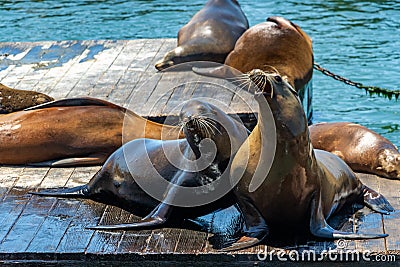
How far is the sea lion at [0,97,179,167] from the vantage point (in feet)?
17.9

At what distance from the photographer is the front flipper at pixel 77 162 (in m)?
5.36

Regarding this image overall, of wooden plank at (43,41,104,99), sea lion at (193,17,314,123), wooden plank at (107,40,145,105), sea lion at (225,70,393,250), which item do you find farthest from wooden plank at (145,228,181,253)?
sea lion at (193,17,314,123)

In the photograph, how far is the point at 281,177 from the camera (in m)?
3.95

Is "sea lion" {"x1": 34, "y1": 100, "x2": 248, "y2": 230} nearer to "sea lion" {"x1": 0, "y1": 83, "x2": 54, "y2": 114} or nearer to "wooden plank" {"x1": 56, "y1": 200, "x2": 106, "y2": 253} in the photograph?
"wooden plank" {"x1": 56, "y1": 200, "x2": 106, "y2": 253}

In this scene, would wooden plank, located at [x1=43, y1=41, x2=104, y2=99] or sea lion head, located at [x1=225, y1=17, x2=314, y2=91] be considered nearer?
wooden plank, located at [x1=43, y1=41, x2=104, y2=99]

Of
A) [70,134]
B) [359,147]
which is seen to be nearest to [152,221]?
[70,134]

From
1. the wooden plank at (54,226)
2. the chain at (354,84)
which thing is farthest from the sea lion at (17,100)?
the chain at (354,84)

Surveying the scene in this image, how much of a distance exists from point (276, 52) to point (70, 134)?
8.69 feet

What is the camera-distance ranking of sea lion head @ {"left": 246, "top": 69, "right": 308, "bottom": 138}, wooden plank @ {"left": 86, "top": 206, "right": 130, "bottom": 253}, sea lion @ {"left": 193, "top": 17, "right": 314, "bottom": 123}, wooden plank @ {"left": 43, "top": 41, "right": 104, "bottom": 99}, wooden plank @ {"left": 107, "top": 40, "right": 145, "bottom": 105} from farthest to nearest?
sea lion @ {"left": 193, "top": 17, "right": 314, "bottom": 123} → wooden plank @ {"left": 43, "top": 41, "right": 104, "bottom": 99} → wooden plank @ {"left": 107, "top": 40, "right": 145, "bottom": 105} → wooden plank @ {"left": 86, "top": 206, "right": 130, "bottom": 253} → sea lion head @ {"left": 246, "top": 69, "right": 308, "bottom": 138}

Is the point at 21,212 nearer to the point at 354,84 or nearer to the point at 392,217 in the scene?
the point at 392,217

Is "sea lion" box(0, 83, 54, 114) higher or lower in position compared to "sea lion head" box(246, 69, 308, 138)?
lower

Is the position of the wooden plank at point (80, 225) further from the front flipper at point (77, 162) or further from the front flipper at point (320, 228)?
the front flipper at point (320, 228)

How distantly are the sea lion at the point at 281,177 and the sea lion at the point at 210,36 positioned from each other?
13.2 feet

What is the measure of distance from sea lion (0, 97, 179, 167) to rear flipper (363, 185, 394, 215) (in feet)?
4.39
